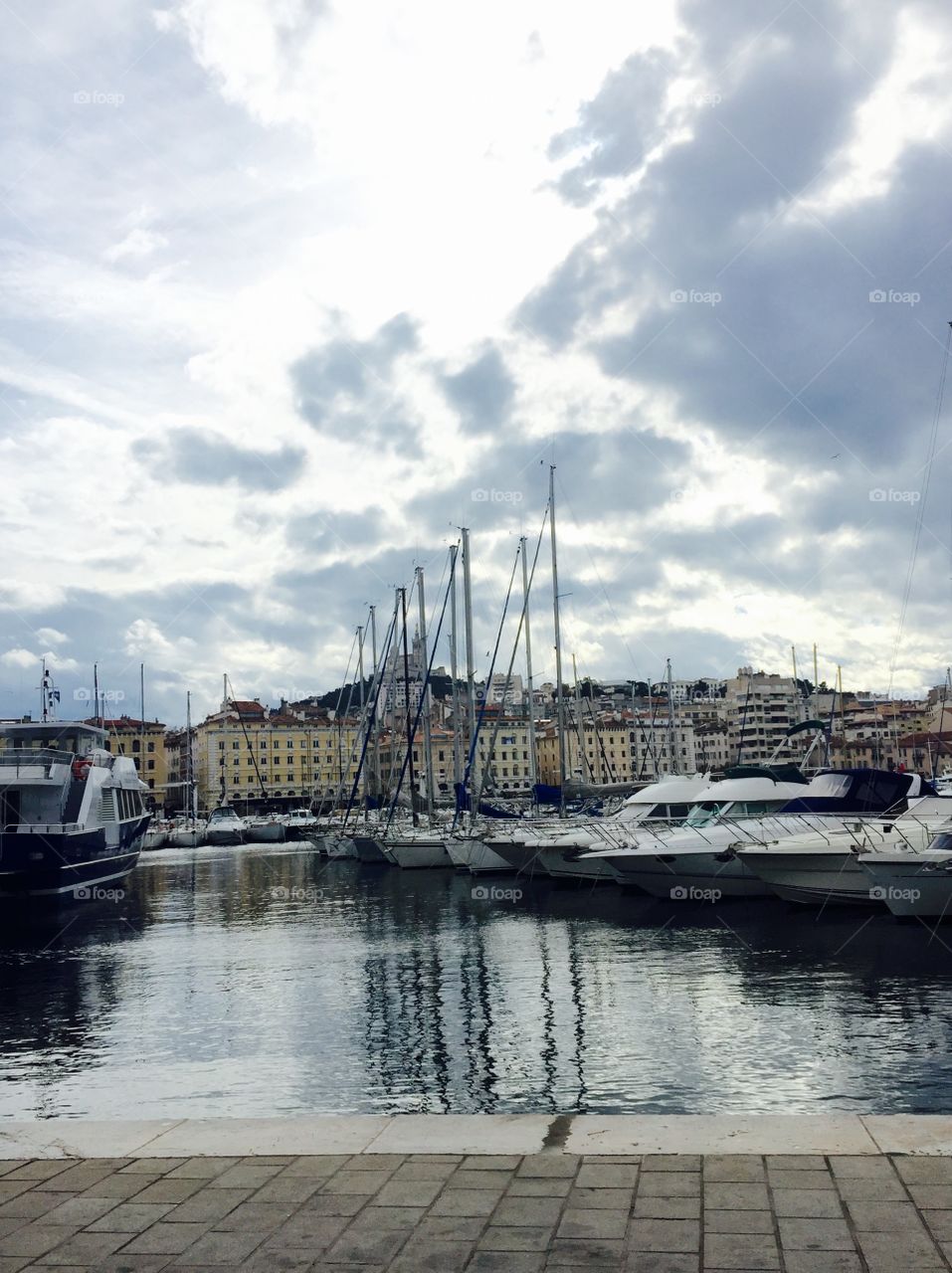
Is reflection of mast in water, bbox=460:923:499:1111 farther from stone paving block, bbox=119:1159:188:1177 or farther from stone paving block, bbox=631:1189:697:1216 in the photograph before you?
stone paving block, bbox=631:1189:697:1216

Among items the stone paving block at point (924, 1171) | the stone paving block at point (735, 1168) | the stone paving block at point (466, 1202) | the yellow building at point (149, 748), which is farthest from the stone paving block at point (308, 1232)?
the yellow building at point (149, 748)

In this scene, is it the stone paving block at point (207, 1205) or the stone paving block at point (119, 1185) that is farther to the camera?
the stone paving block at point (119, 1185)

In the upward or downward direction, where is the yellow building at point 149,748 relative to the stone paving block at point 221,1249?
upward

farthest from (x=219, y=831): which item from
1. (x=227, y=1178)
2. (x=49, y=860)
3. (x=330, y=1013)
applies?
(x=227, y=1178)

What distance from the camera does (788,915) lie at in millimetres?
28641

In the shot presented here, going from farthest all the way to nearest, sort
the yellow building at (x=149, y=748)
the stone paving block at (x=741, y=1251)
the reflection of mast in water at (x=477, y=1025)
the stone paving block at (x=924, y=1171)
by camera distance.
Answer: the yellow building at (x=149, y=748) → the reflection of mast in water at (x=477, y=1025) → the stone paving block at (x=924, y=1171) → the stone paving block at (x=741, y=1251)

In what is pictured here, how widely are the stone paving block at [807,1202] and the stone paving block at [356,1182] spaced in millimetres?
2263

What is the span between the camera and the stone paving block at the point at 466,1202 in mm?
6340

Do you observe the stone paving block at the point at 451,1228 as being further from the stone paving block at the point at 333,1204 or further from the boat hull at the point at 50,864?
the boat hull at the point at 50,864

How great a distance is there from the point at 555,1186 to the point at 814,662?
10030cm

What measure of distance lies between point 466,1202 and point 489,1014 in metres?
11.3

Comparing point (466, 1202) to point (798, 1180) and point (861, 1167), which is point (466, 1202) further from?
point (861, 1167)

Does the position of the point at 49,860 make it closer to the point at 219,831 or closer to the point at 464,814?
the point at 464,814

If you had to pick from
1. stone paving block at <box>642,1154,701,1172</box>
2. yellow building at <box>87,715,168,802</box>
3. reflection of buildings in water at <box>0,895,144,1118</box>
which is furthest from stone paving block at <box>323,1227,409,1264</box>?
yellow building at <box>87,715,168,802</box>
